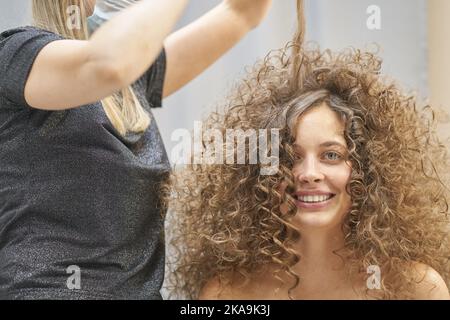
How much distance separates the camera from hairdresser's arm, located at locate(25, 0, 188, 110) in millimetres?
769

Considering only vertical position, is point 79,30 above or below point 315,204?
above

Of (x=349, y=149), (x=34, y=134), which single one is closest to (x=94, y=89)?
(x=34, y=134)

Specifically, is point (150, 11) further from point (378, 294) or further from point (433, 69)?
point (433, 69)

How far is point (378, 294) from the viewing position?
104 centimetres

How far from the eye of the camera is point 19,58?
0.83 metres

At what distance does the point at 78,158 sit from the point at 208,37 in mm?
303

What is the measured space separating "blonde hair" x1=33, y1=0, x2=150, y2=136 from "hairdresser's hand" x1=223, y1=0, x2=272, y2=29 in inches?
8.6

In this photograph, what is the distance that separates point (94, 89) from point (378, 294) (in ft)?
1.77

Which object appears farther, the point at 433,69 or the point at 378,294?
the point at 433,69

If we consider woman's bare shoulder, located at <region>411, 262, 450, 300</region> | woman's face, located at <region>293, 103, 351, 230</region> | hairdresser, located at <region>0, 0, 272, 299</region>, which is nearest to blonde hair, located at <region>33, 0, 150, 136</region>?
hairdresser, located at <region>0, 0, 272, 299</region>

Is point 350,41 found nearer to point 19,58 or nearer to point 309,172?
point 309,172

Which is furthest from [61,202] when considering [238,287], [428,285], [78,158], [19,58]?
[428,285]

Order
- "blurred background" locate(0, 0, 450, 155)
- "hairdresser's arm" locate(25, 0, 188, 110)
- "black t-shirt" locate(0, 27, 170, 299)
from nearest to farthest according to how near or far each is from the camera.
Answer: "hairdresser's arm" locate(25, 0, 188, 110)
"black t-shirt" locate(0, 27, 170, 299)
"blurred background" locate(0, 0, 450, 155)

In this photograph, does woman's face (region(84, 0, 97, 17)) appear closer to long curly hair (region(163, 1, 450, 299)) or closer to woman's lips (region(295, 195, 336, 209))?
long curly hair (region(163, 1, 450, 299))
